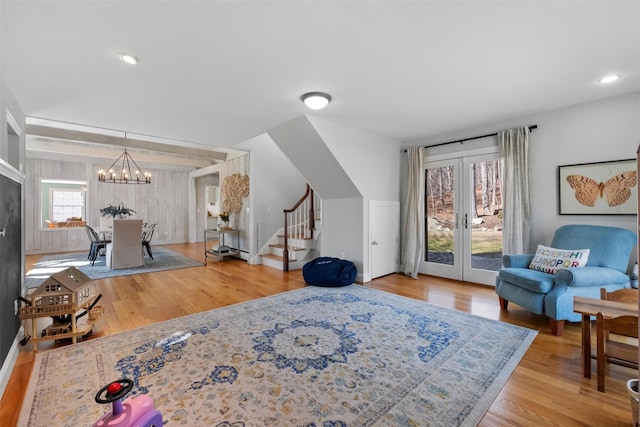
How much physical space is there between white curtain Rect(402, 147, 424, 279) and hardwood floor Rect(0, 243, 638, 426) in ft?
1.00

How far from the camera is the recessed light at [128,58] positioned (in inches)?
88.7

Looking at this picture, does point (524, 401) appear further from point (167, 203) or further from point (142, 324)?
→ point (167, 203)

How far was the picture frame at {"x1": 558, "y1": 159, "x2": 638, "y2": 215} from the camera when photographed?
311 centimetres

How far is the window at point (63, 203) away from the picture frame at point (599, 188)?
35.7ft

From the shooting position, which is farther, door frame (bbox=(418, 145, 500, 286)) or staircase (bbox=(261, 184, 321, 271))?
staircase (bbox=(261, 184, 321, 271))

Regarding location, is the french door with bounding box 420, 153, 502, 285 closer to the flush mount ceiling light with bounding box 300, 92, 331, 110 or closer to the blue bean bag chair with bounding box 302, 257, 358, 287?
the blue bean bag chair with bounding box 302, 257, 358, 287

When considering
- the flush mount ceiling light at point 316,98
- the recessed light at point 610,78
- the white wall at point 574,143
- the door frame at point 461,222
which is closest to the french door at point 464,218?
the door frame at point 461,222

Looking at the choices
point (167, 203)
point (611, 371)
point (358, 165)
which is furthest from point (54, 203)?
point (611, 371)

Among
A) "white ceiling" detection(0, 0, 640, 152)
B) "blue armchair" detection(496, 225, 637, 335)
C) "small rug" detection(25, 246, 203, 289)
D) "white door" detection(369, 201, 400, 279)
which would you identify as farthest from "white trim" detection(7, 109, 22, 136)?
"blue armchair" detection(496, 225, 637, 335)

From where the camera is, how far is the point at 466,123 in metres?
4.14

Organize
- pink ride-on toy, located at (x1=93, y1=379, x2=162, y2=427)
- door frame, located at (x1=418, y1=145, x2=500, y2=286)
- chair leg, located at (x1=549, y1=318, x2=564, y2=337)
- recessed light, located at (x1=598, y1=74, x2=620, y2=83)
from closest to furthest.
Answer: pink ride-on toy, located at (x1=93, y1=379, x2=162, y2=427), chair leg, located at (x1=549, y1=318, x2=564, y2=337), recessed light, located at (x1=598, y1=74, x2=620, y2=83), door frame, located at (x1=418, y1=145, x2=500, y2=286)

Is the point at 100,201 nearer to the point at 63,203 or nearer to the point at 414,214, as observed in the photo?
the point at 63,203

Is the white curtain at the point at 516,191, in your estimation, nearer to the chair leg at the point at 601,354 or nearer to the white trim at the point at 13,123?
the chair leg at the point at 601,354

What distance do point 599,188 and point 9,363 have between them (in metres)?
5.92
